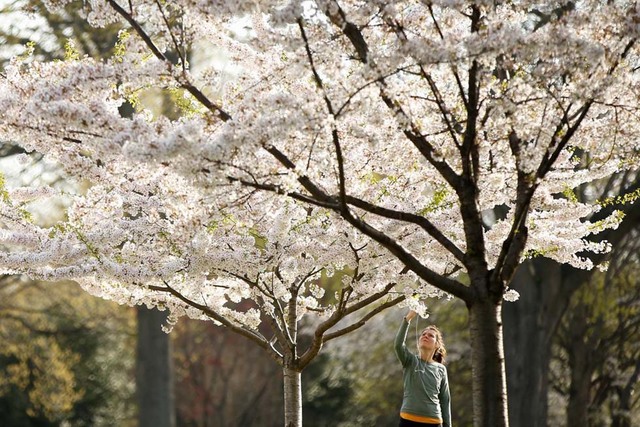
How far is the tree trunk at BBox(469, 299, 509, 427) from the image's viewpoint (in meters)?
6.13

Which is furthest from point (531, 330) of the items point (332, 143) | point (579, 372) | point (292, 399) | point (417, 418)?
point (332, 143)

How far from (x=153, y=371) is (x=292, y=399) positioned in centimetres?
718

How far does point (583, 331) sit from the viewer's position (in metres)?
17.8

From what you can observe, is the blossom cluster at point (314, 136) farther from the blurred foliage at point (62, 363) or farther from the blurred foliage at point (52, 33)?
the blurred foliage at point (62, 363)

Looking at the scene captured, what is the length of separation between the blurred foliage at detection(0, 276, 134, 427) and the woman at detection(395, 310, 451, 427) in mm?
11472

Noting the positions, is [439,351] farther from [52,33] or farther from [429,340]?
[52,33]

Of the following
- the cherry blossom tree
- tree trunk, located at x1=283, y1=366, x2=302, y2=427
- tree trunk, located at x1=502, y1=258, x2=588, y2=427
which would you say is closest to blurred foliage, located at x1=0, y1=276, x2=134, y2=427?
tree trunk, located at x1=502, y1=258, x2=588, y2=427

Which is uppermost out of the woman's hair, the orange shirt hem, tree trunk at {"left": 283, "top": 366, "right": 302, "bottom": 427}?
the woman's hair

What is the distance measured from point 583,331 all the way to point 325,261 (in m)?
11.3

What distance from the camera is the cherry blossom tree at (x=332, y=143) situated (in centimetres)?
553

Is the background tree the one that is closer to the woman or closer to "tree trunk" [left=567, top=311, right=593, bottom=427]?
"tree trunk" [left=567, top=311, right=593, bottom=427]

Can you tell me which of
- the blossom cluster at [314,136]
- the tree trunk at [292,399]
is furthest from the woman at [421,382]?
the tree trunk at [292,399]

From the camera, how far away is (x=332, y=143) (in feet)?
20.8

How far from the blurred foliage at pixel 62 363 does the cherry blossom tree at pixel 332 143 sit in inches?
448
